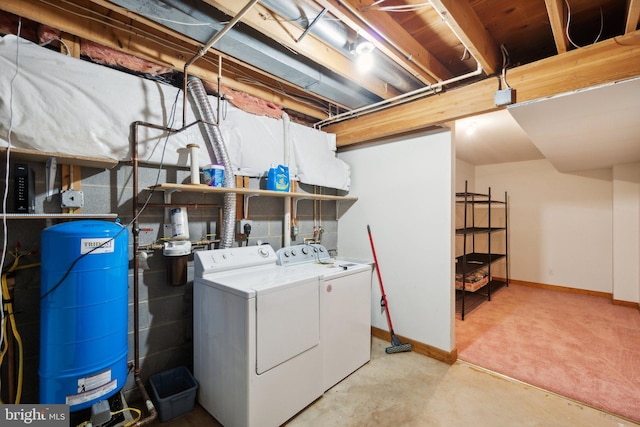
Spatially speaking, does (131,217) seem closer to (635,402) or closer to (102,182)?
(102,182)

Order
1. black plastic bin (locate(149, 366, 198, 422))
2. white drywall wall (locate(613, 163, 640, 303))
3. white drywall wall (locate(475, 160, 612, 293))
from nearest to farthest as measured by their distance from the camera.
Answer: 1. black plastic bin (locate(149, 366, 198, 422))
2. white drywall wall (locate(613, 163, 640, 303))
3. white drywall wall (locate(475, 160, 612, 293))

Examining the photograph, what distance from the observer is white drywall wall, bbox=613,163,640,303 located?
157 inches

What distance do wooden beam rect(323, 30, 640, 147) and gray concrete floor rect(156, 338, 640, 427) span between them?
2.12 m

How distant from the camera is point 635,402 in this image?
2.00 m

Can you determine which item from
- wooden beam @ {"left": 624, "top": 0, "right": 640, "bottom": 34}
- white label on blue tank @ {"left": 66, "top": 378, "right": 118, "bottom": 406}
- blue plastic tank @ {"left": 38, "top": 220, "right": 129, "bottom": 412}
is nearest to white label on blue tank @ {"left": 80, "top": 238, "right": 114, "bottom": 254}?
blue plastic tank @ {"left": 38, "top": 220, "right": 129, "bottom": 412}

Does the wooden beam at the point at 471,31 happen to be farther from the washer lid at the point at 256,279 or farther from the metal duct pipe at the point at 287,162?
the washer lid at the point at 256,279

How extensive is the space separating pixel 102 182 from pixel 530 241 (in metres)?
6.29

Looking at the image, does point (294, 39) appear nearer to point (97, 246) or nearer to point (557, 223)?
point (97, 246)

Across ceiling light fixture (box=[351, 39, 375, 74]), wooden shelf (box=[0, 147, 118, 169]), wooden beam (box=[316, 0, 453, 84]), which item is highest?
wooden beam (box=[316, 0, 453, 84])

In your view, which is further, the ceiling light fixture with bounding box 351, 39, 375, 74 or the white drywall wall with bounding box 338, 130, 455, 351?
the white drywall wall with bounding box 338, 130, 455, 351

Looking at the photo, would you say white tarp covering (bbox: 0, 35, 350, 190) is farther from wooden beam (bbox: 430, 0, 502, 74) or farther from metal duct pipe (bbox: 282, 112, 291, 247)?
wooden beam (bbox: 430, 0, 502, 74)

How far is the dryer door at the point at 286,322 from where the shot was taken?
1.67 metres

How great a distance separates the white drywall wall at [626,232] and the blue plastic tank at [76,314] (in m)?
6.12

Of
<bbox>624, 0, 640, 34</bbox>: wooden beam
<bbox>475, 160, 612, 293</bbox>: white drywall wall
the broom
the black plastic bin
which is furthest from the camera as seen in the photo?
<bbox>475, 160, 612, 293</bbox>: white drywall wall
